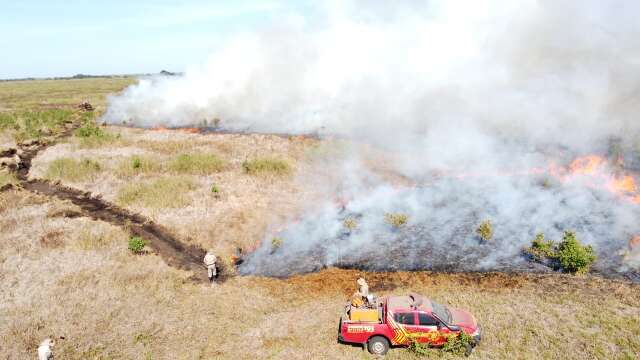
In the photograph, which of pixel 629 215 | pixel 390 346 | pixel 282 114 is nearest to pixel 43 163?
pixel 282 114

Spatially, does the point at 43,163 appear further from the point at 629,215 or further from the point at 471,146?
Answer: the point at 629,215

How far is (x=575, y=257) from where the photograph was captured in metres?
19.6

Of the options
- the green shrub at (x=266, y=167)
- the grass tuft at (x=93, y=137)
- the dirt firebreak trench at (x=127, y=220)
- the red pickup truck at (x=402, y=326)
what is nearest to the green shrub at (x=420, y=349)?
the red pickup truck at (x=402, y=326)

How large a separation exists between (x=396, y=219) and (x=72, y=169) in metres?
27.6

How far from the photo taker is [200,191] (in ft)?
100

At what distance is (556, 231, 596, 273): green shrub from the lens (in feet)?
64.1

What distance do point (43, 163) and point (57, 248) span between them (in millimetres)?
20731

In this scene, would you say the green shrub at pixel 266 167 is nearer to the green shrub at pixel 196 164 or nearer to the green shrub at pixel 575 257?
the green shrub at pixel 196 164

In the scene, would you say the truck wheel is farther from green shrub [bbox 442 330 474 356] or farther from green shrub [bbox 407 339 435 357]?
green shrub [bbox 442 330 474 356]

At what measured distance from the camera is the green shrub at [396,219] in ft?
81.5

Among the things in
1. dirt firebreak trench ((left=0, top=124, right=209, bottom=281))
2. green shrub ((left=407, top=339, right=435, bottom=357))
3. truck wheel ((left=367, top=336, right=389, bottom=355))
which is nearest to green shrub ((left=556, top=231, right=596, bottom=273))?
green shrub ((left=407, top=339, right=435, bottom=357))

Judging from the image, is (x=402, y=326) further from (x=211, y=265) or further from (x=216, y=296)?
(x=211, y=265)

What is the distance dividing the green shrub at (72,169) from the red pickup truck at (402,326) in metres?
28.4

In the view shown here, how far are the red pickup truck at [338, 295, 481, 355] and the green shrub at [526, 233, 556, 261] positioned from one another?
8112 mm
